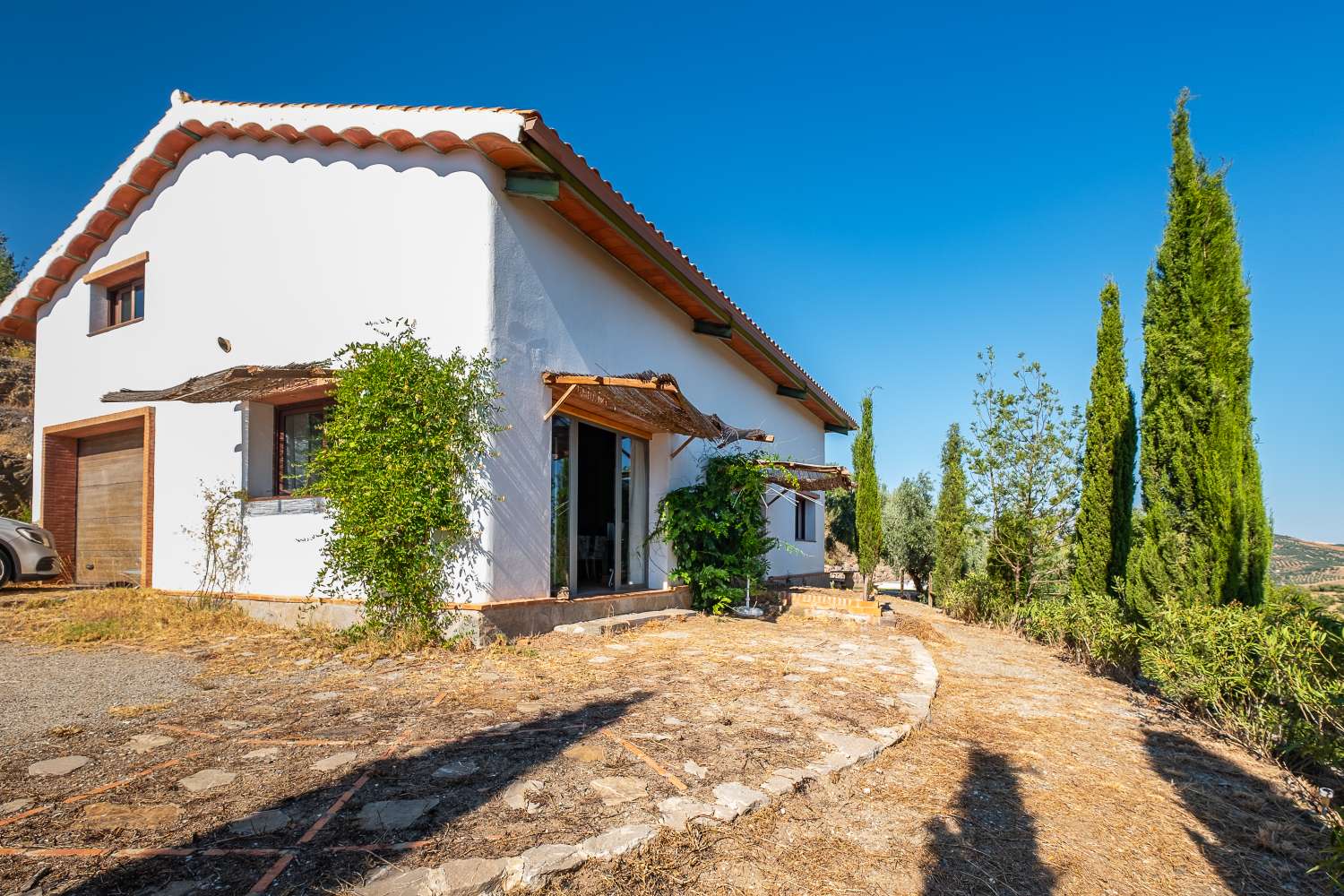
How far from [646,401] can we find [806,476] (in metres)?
5.56

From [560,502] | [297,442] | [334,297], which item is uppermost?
[334,297]

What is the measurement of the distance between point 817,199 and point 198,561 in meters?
11.3

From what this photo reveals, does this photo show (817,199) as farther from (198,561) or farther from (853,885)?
(853,885)

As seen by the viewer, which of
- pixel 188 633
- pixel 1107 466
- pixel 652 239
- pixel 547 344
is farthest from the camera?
pixel 1107 466

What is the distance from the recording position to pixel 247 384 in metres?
6.75

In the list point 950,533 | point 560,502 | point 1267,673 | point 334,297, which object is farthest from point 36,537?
point 950,533

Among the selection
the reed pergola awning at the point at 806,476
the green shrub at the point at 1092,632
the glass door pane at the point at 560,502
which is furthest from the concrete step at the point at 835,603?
the glass door pane at the point at 560,502

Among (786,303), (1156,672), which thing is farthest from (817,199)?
(1156,672)

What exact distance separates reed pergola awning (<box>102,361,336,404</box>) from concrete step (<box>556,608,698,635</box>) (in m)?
3.45

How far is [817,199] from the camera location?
41.8 feet

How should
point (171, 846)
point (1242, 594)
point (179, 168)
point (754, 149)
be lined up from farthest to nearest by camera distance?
point (754, 149) < point (179, 168) < point (1242, 594) < point (171, 846)

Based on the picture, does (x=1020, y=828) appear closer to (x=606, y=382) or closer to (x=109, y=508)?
(x=606, y=382)

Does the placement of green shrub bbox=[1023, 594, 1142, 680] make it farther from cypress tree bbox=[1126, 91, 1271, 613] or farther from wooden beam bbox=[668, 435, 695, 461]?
wooden beam bbox=[668, 435, 695, 461]

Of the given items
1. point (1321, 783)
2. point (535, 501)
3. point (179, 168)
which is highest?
point (179, 168)
